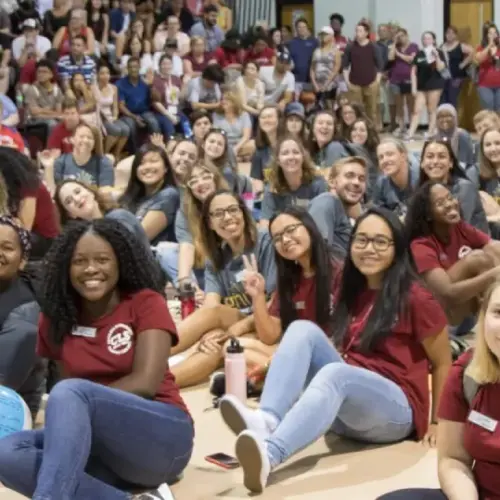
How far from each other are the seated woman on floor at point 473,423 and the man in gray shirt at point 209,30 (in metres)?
11.8

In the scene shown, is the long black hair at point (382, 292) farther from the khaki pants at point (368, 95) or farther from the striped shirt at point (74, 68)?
the khaki pants at point (368, 95)

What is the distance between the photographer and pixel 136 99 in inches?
466

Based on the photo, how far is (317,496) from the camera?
11.3ft

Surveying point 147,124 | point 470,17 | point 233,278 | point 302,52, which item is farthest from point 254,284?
point 470,17

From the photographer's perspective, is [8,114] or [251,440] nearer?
[251,440]

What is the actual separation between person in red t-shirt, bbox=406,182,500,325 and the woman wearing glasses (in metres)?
1.42

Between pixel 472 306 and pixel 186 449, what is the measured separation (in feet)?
7.26

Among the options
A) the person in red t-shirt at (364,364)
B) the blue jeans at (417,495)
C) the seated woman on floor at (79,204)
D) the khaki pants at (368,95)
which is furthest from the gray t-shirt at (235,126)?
the blue jeans at (417,495)

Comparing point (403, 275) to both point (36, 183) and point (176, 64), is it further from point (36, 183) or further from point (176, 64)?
point (176, 64)

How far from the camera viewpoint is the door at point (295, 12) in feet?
56.3

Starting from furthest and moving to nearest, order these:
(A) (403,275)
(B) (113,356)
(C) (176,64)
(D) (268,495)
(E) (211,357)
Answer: (C) (176,64)
(E) (211,357)
(A) (403,275)
(D) (268,495)
(B) (113,356)

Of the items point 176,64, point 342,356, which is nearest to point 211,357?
point 342,356

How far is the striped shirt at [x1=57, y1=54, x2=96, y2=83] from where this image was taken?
11391mm

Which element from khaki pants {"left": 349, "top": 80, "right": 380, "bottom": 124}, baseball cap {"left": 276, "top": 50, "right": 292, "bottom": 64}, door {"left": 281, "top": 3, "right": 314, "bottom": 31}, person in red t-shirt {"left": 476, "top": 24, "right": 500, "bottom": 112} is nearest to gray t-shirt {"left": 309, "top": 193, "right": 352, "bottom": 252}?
baseball cap {"left": 276, "top": 50, "right": 292, "bottom": 64}
